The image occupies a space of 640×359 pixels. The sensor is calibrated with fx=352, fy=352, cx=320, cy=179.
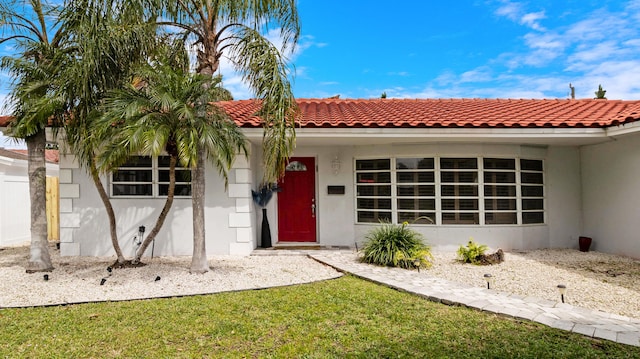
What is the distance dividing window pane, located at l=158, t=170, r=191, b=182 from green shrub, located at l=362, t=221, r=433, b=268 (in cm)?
484

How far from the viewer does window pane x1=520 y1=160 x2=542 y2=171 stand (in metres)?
9.67

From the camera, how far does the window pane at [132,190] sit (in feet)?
29.6

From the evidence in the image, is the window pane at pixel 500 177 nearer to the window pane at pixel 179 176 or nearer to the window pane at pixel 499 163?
the window pane at pixel 499 163

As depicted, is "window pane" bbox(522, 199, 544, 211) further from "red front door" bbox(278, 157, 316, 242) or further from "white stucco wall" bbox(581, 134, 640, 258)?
"red front door" bbox(278, 157, 316, 242)

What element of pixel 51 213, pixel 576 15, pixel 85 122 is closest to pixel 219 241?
pixel 85 122

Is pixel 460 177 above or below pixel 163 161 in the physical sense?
below

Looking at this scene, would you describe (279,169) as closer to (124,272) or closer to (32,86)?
(124,272)

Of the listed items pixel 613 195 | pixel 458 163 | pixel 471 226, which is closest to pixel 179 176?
pixel 458 163

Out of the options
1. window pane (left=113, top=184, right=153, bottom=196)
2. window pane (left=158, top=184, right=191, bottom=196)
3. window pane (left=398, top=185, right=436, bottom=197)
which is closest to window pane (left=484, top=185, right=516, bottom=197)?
window pane (left=398, top=185, right=436, bottom=197)

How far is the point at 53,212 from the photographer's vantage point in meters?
12.1

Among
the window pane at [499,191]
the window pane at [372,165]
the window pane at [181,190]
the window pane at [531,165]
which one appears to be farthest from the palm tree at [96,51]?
the window pane at [531,165]

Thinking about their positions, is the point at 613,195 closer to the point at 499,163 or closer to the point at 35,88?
the point at 499,163

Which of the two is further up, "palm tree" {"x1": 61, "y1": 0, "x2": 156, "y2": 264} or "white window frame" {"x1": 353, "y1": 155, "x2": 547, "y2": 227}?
"palm tree" {"x1": 61, "y1": 0, "x2": 156, "y2": 264}

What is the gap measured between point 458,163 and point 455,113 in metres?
1.48
